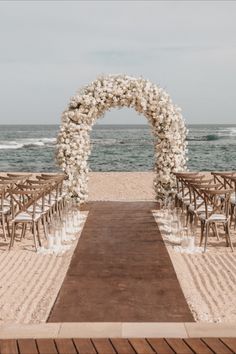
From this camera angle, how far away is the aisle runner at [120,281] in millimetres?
6098

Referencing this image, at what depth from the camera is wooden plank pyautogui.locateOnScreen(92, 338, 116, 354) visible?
482 cm

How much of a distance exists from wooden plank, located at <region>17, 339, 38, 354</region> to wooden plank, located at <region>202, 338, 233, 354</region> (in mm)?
1373

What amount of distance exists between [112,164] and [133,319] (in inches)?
1247

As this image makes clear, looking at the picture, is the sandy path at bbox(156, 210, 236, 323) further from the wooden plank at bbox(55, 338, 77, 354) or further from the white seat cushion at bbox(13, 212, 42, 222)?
the white seat cushion at bbox(13, 212, 42, 222)

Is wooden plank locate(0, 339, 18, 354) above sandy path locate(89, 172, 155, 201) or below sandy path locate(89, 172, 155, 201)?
above

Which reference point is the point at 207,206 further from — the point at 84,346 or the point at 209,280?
the point at 84,346

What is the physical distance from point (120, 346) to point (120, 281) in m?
2.53

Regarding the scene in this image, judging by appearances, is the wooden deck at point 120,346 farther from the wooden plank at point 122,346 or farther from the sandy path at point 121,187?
the sandy path at point 121,187

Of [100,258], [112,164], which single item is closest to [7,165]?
[112,164]

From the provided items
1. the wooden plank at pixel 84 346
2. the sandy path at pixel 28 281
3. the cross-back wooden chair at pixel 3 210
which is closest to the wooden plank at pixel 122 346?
the wooden plank at pixel 84 346

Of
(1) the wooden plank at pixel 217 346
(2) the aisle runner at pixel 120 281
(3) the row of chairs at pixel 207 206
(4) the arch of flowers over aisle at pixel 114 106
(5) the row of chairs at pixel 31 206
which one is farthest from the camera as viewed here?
(4) the arch of flowers over aisle at pixel 114 106

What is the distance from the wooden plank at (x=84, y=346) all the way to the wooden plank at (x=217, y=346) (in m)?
0.92

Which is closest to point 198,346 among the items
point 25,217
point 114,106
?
point 25,217

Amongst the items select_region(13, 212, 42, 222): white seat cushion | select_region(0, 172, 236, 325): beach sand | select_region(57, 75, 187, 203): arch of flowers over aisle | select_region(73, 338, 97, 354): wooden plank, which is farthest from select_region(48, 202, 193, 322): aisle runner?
select_region(57, 75, 187, 203): arch of flowers over aisle
